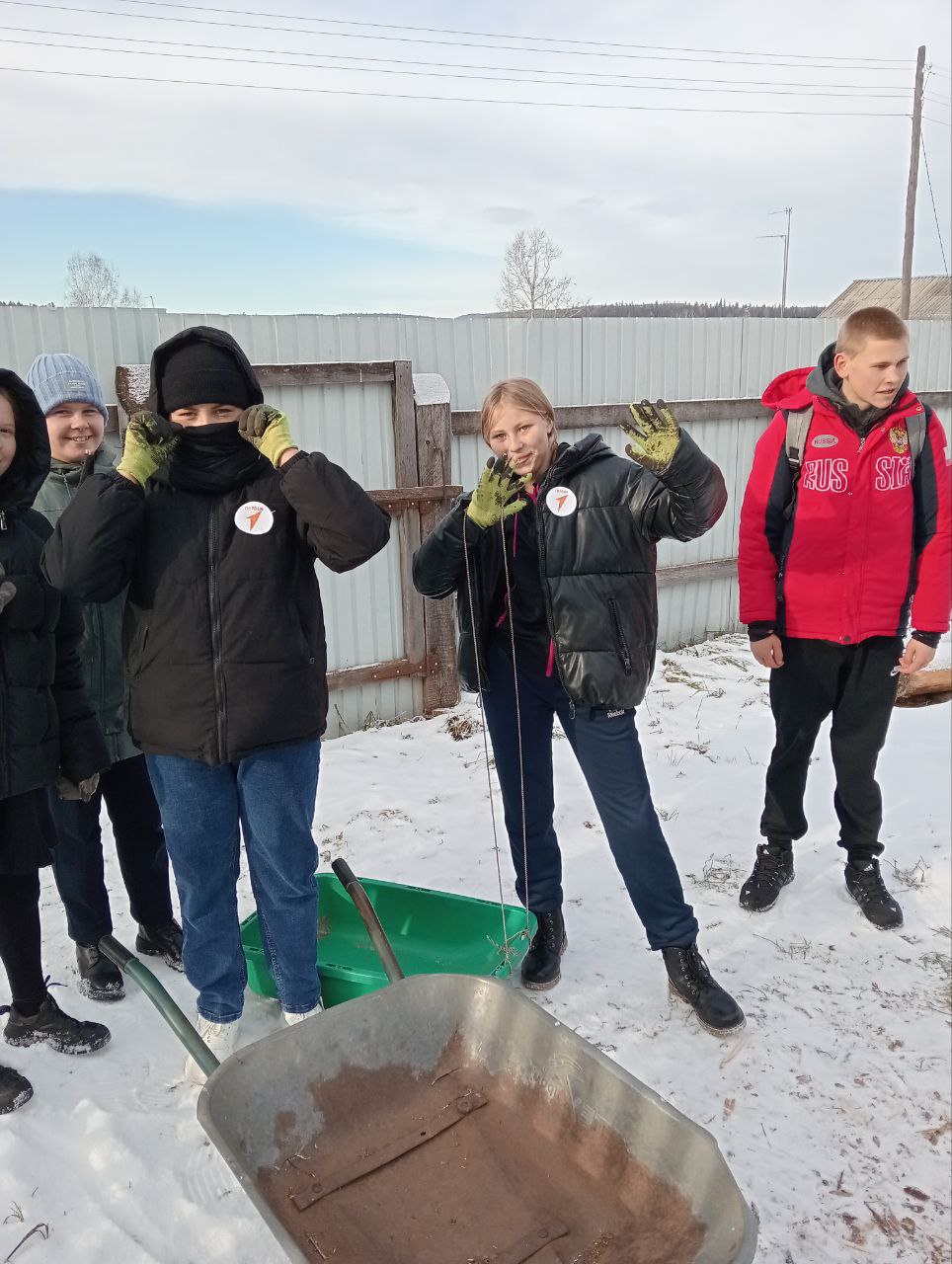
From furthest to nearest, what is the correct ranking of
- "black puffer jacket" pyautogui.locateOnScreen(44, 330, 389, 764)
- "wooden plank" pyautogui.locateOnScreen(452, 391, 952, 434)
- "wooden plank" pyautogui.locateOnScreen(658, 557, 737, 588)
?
1. "wooden plank" pyautogui.locateOnScreen(658, 557, 737, 588)
2. "wooden plank" pyautogui.locateOnScreen(452, 391, 952, 434)
3. "black puffer jacket" pyautogui.locateOnScreen(44, 330, 389, 764)

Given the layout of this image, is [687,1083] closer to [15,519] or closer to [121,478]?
[121,478]

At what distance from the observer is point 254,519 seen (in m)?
2.29

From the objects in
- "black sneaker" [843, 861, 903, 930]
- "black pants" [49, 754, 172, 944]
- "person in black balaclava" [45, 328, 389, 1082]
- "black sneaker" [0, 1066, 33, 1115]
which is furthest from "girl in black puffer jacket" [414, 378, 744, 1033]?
"black sneaker" [0, 1066, 33, 1115]

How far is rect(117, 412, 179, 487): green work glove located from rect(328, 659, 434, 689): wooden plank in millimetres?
3391

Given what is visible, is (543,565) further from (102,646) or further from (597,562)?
(102,646)

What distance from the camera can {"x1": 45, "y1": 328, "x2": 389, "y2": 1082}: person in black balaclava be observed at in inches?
86.4

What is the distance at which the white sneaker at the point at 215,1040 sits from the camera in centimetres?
264

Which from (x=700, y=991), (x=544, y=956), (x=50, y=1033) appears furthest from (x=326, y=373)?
(x=700, y=991)

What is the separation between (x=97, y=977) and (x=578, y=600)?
→ 2.08 meters

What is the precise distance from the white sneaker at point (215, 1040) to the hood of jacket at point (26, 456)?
5.22ft

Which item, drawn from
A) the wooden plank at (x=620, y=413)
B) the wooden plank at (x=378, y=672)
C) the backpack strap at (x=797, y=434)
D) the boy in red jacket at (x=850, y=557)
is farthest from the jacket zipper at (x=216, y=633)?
the wooden plank at (x=620, y=413)

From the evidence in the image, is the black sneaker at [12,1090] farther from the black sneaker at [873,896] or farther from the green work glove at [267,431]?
the black sneaker at [873,896]

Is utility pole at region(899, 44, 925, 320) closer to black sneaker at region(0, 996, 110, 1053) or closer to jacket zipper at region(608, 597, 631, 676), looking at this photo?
jacket zipper at region(608, 597, 631, 676)

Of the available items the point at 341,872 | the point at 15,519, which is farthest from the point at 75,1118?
the point at 15,519
